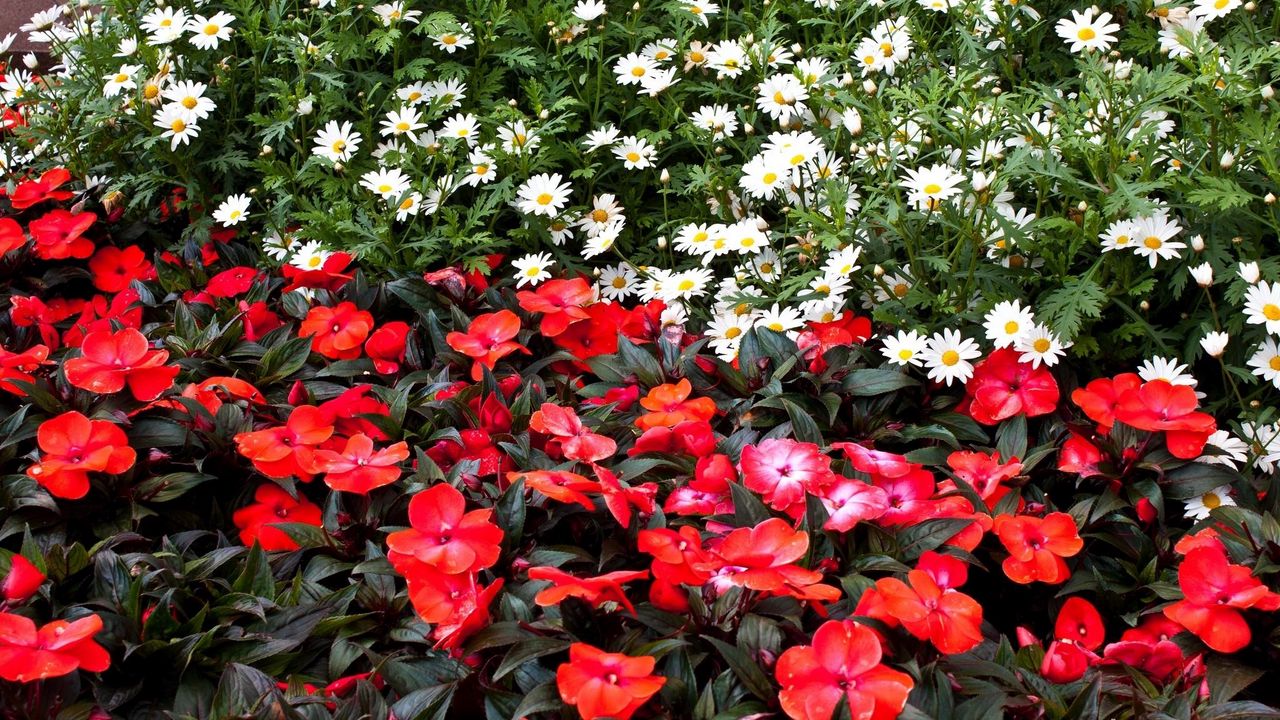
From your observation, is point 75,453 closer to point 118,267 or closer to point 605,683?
point 605,683

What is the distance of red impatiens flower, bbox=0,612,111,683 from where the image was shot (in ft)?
4.58

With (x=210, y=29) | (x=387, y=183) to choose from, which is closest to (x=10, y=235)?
(x=210, y=29)

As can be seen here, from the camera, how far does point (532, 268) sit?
8.63 feet

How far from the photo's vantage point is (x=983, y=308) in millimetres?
2182

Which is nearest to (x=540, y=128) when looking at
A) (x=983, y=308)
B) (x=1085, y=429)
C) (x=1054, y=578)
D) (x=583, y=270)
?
(x=583, y=270)

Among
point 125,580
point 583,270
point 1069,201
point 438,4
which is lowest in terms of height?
point 125,580

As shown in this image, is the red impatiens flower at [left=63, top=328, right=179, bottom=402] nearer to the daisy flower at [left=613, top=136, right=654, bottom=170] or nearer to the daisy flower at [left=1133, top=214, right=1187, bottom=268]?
the daisy flower at [left=613, top=136, right=654, bottom=170]

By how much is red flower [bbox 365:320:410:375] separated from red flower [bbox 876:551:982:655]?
120 cm

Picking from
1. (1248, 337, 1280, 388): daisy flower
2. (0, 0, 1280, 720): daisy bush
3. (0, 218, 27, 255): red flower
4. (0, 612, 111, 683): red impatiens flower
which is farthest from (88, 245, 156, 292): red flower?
(1248, 337, 1280, 388): daisy flower

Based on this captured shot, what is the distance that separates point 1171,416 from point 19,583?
1.80 metres

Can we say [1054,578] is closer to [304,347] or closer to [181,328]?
[304,347]

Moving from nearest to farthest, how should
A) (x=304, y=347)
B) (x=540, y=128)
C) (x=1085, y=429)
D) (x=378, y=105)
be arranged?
(x=1085, y=429)
(x=304, y=347)
(x=540, y=128)
(x=378, y=105)

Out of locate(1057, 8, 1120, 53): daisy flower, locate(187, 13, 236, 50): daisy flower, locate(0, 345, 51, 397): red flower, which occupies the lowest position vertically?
locate(0, 345, 51, 397): red flower

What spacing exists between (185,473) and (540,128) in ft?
3.85
